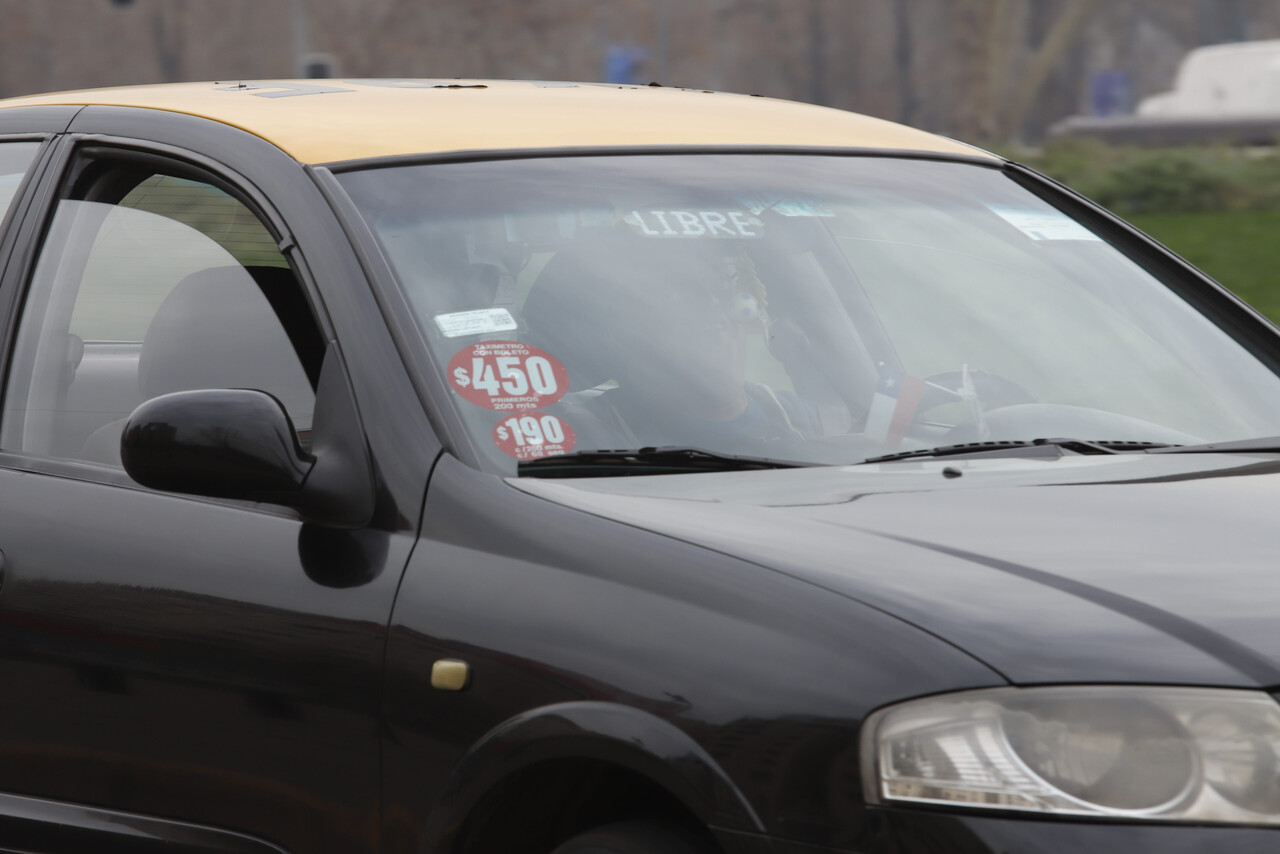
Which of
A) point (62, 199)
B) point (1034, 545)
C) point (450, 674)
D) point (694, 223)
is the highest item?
point (62, 199)

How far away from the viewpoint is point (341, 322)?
2756mm

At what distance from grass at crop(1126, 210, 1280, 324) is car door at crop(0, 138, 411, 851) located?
1008 cm

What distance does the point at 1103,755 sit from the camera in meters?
1.94

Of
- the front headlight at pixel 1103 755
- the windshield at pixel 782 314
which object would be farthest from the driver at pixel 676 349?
the front headlight at pixel 1103 755

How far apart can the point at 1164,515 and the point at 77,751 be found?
157 centimetres

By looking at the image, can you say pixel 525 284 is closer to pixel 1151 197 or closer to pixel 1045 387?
pixel 1045 387

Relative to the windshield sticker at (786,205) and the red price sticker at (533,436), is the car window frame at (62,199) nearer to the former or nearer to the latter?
the red price sticker at (533,436)

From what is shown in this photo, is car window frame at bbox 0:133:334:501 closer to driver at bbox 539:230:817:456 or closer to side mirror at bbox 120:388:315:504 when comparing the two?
side mirror at bbox 120:388:315:504

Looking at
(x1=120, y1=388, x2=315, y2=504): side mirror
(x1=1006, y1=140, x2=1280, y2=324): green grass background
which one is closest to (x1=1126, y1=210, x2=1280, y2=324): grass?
(x1=1006, y1=140, x2=1280, y2=324): green grass background

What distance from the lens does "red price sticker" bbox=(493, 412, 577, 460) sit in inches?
105

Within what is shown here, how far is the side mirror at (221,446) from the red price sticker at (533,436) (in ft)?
0.87

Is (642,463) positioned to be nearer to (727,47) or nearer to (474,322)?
(474,322)

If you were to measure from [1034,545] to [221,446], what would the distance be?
1048 millimetres

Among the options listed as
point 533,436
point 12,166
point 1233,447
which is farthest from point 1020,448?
point 12,166
